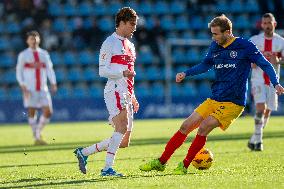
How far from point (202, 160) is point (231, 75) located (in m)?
1.13

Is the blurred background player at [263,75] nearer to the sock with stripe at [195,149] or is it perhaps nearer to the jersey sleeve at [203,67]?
the jersey sleeve at [203,67]

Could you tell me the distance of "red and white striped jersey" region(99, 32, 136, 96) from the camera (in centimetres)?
978

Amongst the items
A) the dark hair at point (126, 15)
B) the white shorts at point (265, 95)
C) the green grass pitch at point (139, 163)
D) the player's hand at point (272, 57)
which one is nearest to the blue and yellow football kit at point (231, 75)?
the green grass pitch at point (139, 163)

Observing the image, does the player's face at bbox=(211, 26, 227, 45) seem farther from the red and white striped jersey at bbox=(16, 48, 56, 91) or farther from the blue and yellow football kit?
the red and white striped jersey at bbox=(16, 48, 56, 91)

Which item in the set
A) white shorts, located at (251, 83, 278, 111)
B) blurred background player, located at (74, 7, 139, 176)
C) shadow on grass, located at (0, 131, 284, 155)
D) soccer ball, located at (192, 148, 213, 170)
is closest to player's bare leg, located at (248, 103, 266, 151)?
white shorts, located at (251, 83, 278, 111)

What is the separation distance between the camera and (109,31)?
2959 cm

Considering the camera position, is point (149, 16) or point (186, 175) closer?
point (186, 175)

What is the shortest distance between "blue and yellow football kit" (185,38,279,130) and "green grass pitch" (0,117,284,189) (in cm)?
76

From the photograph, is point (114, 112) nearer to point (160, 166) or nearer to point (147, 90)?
point (160, 166)

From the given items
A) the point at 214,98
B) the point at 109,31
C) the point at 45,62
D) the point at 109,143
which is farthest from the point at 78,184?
the point at 109,31

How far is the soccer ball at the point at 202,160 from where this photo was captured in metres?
10.3

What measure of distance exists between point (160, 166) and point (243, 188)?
2041mm

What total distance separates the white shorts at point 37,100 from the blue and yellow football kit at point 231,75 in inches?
343

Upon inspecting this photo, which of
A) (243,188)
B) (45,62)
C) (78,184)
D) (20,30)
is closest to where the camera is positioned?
(243,188)
